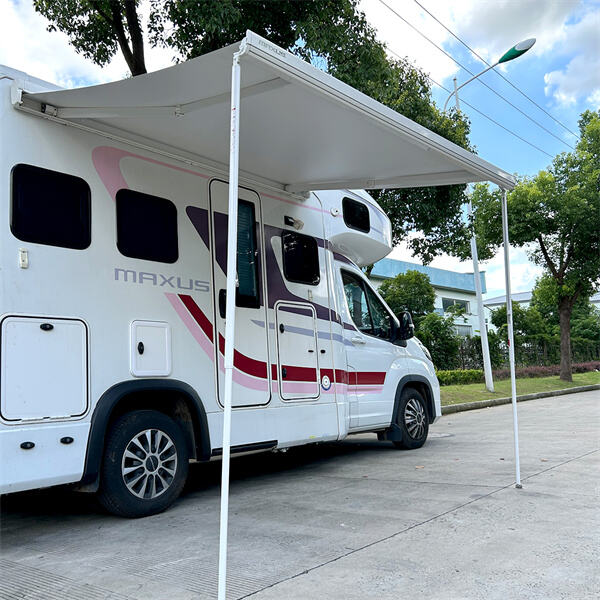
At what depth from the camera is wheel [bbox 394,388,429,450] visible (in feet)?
25.3

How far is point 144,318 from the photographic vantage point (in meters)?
4.84

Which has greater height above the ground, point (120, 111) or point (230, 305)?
point (120, 111)

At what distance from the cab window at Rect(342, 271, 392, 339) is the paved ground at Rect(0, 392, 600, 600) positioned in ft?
5.28

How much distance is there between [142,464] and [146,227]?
74.8 inches

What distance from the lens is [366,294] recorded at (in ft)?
A: 25.0

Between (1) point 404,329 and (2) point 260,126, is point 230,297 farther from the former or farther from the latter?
(1) point 404,329

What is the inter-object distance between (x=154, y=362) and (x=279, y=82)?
92.2 inches

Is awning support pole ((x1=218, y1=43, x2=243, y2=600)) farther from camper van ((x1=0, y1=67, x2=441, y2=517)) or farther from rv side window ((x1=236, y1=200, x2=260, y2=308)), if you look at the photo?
rv side window ((x1=236, y1=200, x2=260, y2=308))

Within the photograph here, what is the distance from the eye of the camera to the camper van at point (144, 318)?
414 centimetres

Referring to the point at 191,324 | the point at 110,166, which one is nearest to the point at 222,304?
the point at 191,324

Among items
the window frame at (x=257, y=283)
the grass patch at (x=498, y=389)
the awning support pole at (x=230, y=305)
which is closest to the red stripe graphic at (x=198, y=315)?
the window frame at (x=257, y=283)

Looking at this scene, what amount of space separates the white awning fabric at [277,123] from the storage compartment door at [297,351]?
→ 1352 millimetres

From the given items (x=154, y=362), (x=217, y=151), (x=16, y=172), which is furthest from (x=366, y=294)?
(x=16, y=172)

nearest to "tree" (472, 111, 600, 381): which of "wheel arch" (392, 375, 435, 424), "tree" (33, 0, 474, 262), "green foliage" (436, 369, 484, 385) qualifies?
"green foliage" (436, 369, 484, 385)
